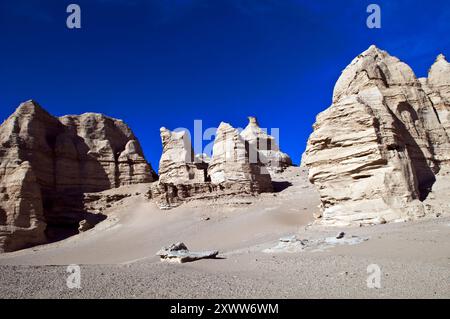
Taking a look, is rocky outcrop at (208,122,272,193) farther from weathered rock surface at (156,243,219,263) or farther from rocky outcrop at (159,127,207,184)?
weathered rock surface at (156,243,219,263)

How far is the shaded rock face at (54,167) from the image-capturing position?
1078 inches

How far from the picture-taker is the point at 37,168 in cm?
3475

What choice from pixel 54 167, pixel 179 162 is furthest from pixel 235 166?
pixel 54 167

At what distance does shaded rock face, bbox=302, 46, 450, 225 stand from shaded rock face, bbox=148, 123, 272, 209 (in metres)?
13.5

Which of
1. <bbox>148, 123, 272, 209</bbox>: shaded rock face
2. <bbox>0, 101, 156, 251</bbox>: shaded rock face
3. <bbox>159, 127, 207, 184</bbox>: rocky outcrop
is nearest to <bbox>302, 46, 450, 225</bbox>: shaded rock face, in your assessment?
<bbox>148, 123, 272, 209</bbox>: shaded rock face

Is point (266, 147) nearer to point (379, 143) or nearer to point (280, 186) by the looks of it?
point (280, 186)

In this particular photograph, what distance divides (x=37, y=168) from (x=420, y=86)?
3428cm

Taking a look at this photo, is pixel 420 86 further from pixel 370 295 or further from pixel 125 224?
pixel 125 224

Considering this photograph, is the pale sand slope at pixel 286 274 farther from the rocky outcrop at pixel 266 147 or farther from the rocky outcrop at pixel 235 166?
the rocky outcrop at pixel 266 147

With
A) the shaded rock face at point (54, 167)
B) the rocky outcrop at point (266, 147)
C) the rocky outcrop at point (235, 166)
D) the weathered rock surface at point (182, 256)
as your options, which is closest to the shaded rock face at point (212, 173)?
the rocky outcrop at point (235, 166)

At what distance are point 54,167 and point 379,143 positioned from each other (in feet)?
110

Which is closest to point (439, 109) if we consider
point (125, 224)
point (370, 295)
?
point (370, 295)

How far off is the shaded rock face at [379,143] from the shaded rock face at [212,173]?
13.5 metres
